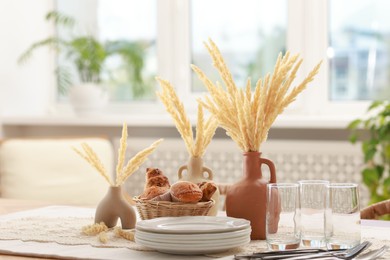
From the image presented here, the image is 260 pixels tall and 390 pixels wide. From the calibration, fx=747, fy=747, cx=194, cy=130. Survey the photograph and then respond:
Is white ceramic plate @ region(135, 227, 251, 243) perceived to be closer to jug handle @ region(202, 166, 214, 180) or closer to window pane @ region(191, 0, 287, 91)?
jug handle @ region(202, 166, 214, 180)

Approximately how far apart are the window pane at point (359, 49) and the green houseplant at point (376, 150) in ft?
1.22

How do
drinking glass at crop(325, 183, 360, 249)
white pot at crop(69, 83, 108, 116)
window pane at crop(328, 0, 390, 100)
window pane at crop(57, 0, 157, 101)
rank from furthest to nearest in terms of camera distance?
window pane at crop(57, 0, 157, 101), white pot at crop(69, 83, 108, 116), window pane at crop(328, 0, 390, 100), drinking glass at crop(325, 183, 360, 249)

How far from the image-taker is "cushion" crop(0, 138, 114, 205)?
122 inches

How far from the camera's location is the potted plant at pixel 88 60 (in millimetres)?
4027

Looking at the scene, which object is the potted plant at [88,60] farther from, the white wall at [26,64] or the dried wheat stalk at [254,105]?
the dried wheat stalk at [254,105]

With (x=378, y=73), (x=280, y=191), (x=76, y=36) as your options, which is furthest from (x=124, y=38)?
(x=280, y=191)

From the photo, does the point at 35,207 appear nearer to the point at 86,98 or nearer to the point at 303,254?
the point at 303,254

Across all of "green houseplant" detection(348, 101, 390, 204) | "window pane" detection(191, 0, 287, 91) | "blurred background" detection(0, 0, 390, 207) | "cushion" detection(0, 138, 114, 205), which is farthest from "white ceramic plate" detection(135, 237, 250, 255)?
"window pane" detection(191, 0, 287, 91)

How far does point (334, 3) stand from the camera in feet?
A: 12.1

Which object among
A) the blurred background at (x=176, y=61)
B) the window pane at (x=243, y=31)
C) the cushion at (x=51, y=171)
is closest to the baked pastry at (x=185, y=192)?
the cushion at (x=51, y=171)

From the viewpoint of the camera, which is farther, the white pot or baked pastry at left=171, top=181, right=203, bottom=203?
the white pot

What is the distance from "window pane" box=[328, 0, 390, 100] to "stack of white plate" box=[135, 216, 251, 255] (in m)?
2.32

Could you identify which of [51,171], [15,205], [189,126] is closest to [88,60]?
[51,171]

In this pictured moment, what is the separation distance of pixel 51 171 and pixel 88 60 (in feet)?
3.48
